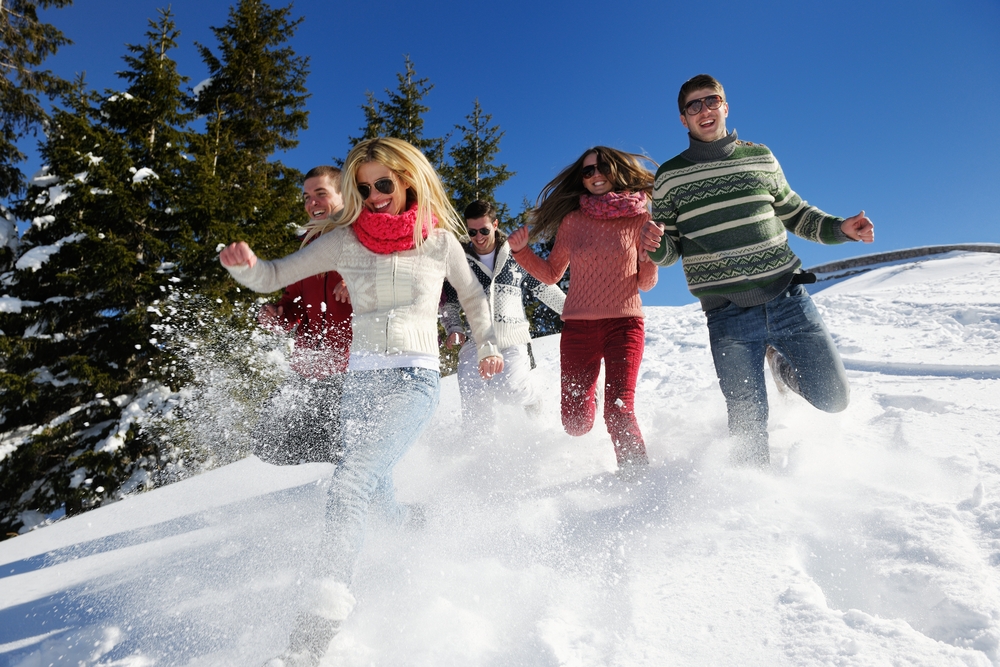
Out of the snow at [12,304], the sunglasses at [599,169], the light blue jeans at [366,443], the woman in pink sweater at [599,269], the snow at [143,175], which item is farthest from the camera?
the snow at [143,175]

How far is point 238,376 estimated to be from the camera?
406 centimetres

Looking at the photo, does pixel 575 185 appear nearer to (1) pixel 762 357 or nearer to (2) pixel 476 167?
(1) pixel 762 357

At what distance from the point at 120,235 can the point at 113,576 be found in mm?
9452

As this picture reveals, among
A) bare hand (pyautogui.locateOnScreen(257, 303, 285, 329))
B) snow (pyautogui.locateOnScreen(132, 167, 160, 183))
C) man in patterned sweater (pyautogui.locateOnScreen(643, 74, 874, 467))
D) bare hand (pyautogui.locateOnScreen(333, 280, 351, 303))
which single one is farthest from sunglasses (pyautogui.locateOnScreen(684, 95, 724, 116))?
snow (pyautogui.locateOnScreen(132, 167, 160, 183))

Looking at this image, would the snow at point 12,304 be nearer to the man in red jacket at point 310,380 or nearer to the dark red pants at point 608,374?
the man in red jacket at point 310,380

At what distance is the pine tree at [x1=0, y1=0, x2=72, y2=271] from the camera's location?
11.0m

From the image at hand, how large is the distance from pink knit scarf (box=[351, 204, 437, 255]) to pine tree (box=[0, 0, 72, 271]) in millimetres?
12089

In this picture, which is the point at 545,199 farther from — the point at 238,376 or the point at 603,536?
the point at 238,376

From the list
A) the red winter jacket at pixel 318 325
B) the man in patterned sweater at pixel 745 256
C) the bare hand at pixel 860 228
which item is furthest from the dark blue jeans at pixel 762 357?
the red winter jacket at pixel 318 325

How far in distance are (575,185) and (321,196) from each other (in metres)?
1.58

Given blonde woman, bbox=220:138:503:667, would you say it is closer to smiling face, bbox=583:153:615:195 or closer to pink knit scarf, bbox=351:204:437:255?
pink knit scarf, bbox=351:204:437:255

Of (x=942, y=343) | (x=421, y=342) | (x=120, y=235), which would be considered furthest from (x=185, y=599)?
(x=120, y=235)

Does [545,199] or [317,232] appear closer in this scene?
[317,232]

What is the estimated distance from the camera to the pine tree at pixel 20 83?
1098 cm
